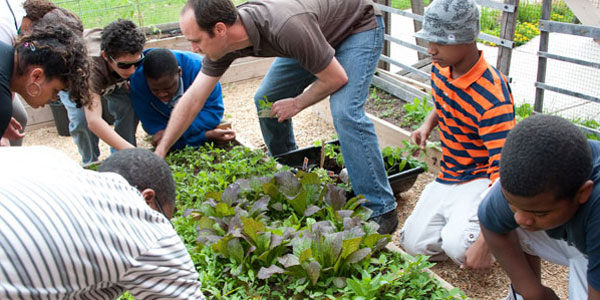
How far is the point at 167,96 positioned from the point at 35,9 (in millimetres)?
1017

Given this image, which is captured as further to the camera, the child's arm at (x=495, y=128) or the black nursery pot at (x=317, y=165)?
the black nursery pot at (x=317, y=165)

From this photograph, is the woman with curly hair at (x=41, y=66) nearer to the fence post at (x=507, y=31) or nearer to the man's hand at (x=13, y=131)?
the man's hand at (x=13, y=131)

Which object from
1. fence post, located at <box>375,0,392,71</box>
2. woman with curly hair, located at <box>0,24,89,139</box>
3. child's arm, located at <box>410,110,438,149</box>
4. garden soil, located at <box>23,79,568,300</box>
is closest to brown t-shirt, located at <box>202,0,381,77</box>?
child's arm, located at <box>410,110,438,149</box>

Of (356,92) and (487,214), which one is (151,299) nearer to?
(487,214)

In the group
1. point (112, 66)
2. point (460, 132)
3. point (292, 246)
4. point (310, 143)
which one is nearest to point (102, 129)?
point (112, 66)

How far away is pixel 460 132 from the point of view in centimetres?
272

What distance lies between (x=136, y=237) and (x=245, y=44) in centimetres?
171

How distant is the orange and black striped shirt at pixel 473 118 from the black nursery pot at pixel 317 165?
391 millimetres

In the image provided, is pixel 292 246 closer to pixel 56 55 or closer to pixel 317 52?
pixel 317 52

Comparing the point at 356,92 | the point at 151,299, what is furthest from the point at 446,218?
the point at 151,299

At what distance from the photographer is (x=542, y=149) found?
4.98ft

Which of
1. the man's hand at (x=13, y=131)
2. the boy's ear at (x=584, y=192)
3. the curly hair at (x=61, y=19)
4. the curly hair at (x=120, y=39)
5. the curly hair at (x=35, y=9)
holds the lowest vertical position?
the man's hand at (x=13, y=131)

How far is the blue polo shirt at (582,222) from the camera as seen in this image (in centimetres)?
159

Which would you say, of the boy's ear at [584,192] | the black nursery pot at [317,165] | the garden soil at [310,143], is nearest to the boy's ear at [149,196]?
the boy's ear at [584,192]
